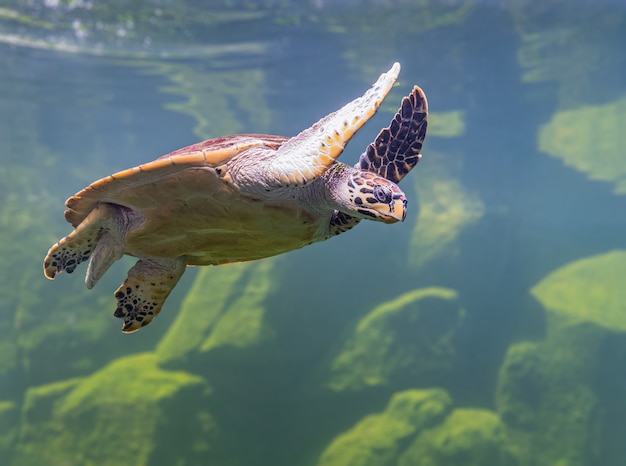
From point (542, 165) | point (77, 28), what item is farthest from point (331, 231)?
point (542, 165)

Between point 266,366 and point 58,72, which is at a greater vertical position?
point 58,72

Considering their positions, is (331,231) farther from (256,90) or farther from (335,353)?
(256,90)

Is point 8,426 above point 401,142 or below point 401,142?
below

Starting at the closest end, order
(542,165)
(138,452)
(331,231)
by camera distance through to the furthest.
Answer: (331,231), (138,452), (542,165)

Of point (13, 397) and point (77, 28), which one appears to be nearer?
point (77, 28)

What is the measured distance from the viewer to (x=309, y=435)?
1199 centimetres

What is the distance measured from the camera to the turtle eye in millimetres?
2863

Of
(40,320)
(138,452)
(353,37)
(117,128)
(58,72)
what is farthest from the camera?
(117,128)

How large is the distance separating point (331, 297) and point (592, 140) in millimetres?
12944

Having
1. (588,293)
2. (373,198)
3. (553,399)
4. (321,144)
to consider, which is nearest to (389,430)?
(553,399)

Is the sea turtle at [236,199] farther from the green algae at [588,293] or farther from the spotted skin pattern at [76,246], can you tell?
the green algae at [588,293]

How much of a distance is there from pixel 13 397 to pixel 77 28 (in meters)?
10.1

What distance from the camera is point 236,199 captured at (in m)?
3.35

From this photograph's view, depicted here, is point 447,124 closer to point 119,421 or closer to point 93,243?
point 119,421
